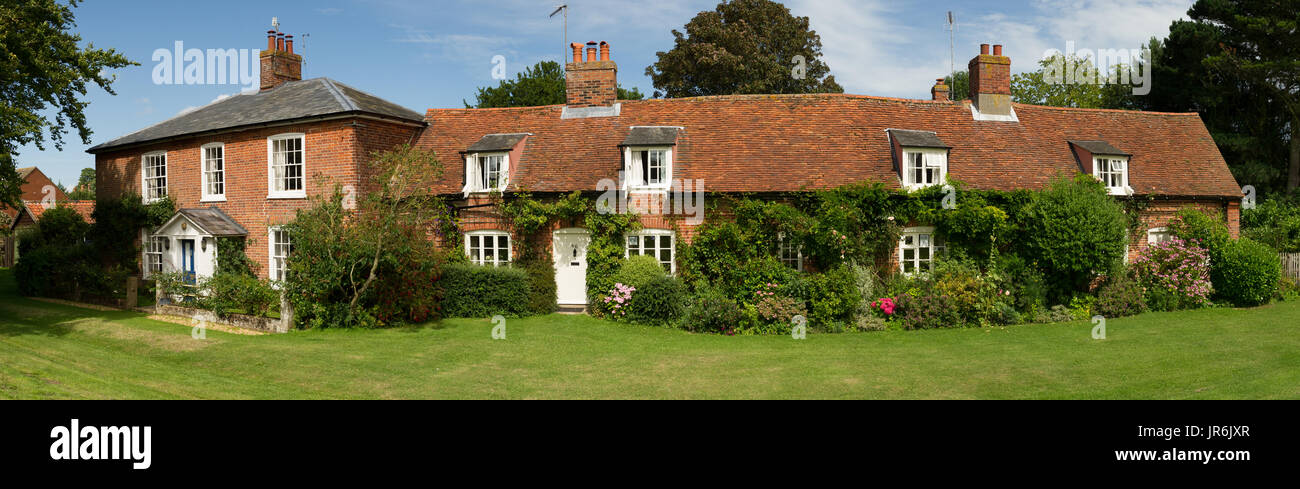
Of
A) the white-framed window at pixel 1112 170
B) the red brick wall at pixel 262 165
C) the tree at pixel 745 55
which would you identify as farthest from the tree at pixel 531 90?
the white-framed window at pixel 1112 170

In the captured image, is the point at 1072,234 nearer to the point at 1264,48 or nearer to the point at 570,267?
the point at 570,267

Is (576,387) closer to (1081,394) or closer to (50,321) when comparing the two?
(1081,394)

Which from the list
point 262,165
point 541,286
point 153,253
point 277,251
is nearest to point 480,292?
point 541,286

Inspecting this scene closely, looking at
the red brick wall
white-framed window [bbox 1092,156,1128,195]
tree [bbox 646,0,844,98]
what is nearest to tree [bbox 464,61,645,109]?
tree [bbox 646,0,844,98]

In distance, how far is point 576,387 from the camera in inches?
444

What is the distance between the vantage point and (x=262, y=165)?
71.2ft

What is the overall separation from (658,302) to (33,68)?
15.3 m

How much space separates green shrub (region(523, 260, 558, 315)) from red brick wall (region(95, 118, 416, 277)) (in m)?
5.52

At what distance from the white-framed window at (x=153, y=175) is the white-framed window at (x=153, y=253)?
147 cm

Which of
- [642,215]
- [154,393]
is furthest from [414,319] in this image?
[154,393]

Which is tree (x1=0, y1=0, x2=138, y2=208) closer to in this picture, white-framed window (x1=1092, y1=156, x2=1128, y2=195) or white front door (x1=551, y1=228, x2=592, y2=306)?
white front door (x1=551, y1=228, x2=592, y2=306)

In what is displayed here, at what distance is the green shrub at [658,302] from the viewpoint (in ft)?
58.0

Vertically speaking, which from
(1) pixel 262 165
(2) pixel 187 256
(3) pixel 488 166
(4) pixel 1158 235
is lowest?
(2) pixel 187 256
